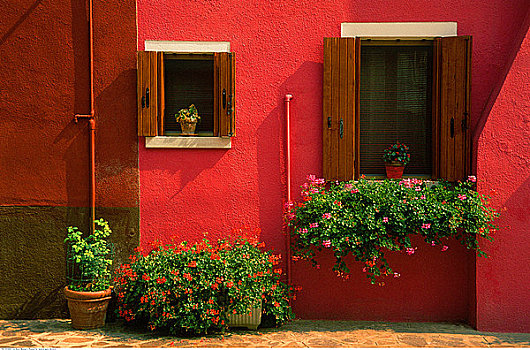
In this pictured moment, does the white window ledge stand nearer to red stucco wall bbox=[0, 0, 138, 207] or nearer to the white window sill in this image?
the white window sill

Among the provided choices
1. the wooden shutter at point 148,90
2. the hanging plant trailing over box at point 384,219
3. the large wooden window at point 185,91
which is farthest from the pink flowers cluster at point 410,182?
the wooden shutter at point 148,90

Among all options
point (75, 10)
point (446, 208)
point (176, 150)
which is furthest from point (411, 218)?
point (75, 10)

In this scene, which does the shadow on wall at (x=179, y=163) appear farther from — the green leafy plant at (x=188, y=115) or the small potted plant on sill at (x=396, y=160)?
the small potted plant on sill at (x=396, y=160)

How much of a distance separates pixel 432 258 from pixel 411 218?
0.89 meters

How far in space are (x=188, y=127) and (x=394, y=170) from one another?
7.86 ft

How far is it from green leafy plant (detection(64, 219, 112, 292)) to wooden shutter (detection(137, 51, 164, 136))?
1192mm

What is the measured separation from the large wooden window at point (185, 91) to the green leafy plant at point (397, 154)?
178 cm

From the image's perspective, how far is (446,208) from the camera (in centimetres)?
555

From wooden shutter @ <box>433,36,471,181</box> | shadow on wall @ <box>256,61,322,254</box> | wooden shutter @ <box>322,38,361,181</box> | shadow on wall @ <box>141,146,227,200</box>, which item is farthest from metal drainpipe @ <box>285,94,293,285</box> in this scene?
wooden shutter @ <box>433,36,471,181</box>

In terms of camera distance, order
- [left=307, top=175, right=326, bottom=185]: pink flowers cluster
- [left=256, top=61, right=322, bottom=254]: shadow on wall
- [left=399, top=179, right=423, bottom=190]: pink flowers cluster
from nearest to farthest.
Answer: [left=399, top=179, right=423, bottom=190]: pink flowers cluster < [left=307, top=175, right=326, bottom=185]: pink flowers cluster < [left=256, top=61, right=322, bottom=254]: shadow on wall

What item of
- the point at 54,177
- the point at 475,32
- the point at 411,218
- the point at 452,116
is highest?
the point at 475,32

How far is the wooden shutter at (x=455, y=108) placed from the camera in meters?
6.01

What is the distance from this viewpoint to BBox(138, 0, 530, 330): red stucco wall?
6145 mm

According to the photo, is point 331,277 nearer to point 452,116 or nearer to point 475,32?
point 452,116
